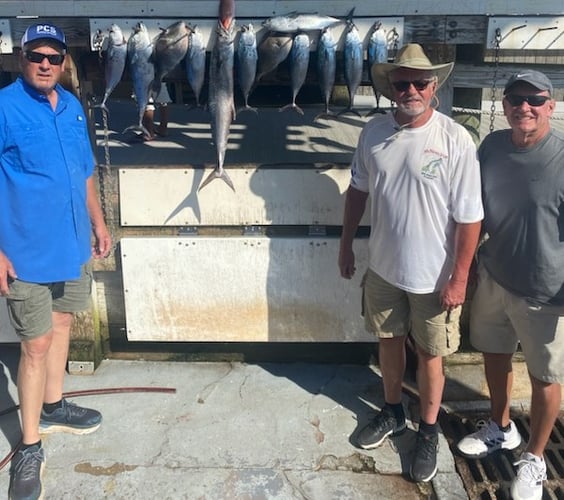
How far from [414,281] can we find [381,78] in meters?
1.00

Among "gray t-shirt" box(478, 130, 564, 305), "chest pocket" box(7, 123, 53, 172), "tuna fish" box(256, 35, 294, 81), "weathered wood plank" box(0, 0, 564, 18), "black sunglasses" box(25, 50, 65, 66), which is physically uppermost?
"weathered wood plank" box(0, 0, 564, 18)

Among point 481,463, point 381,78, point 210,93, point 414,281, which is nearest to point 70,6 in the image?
point 210,93

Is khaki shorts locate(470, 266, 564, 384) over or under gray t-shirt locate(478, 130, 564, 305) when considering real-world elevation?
under

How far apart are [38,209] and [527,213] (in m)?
2.13

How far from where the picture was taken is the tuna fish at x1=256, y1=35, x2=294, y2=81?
2969mm

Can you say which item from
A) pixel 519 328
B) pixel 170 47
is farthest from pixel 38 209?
pixel 519 328

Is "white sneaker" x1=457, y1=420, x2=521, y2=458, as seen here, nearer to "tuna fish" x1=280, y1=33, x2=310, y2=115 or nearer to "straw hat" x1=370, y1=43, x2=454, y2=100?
"straw hat" x1=370, y1=43, x2=454, y2=100

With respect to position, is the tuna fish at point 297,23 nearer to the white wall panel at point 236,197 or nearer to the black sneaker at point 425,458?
the white wall panel at point 236,197

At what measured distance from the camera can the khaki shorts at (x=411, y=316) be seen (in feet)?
8.62

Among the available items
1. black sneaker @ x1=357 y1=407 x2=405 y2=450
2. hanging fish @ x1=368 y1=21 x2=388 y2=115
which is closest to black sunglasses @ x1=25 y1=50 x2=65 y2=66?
hanging fish @ x1=368 y1=21 x2=388 y2=115

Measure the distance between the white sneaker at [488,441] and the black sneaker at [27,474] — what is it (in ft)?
6.76

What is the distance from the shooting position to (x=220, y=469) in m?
2.78

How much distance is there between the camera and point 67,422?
9.89 ft

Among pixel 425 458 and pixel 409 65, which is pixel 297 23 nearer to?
pixel 409 65
